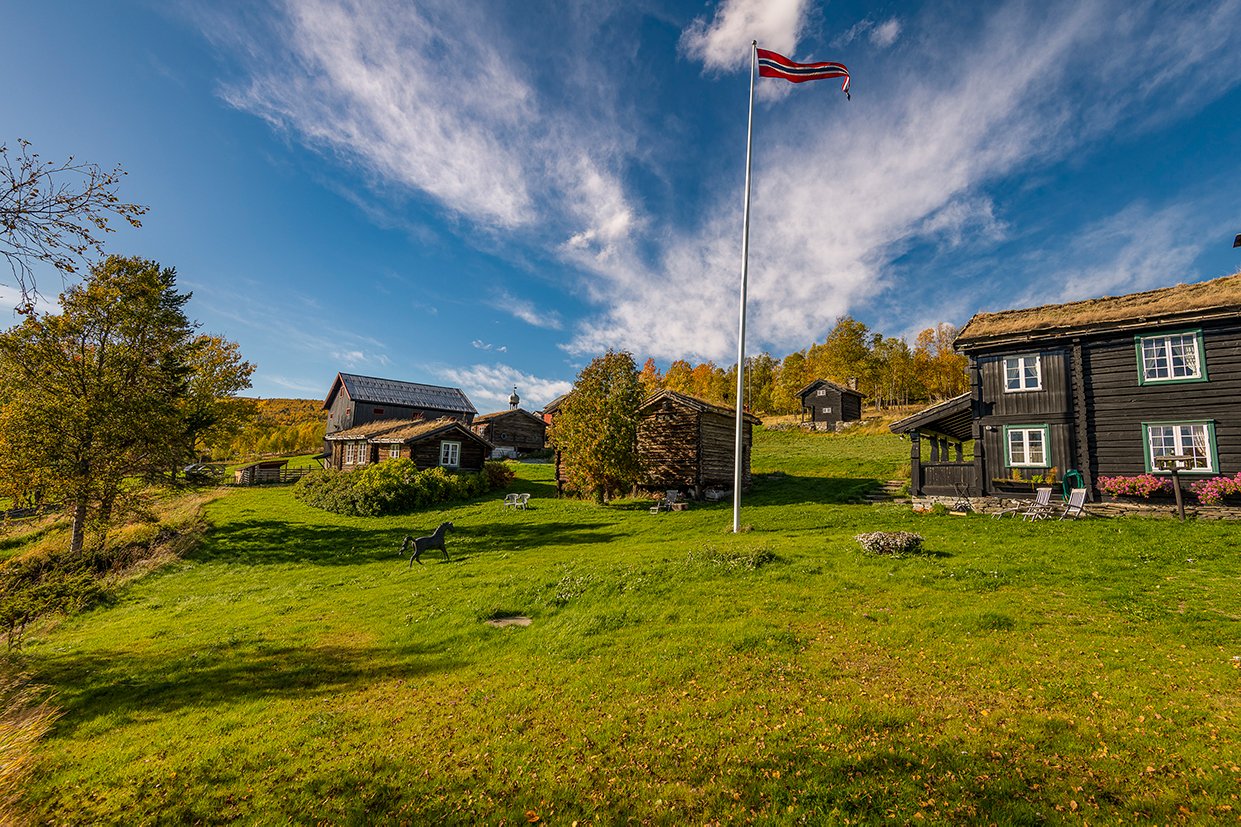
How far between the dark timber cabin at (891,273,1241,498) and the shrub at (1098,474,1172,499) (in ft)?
1.83

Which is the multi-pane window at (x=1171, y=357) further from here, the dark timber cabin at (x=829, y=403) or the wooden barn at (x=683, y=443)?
the dark timber cabin at (x=829, y=403)

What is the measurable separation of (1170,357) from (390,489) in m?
39.6

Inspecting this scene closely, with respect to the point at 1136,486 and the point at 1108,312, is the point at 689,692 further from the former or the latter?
the point at 1108,312

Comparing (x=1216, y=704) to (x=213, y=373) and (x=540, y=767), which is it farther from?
(x=213, y=373)

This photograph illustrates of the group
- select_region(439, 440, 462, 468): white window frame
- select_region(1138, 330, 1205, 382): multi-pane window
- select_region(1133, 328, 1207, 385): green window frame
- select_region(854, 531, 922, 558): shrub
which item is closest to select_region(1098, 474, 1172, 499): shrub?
select_region(1133, 328, 1207, 385): green window frame

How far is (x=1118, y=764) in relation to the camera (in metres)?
5.05

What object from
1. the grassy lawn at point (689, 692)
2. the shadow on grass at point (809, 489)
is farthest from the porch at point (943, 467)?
the grassy lawn at point (689, 692)

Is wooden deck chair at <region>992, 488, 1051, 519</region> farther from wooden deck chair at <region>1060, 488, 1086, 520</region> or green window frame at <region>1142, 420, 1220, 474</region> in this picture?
green window frame at <region>1142, 420, 1220, 474</region>

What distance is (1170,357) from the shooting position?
19312 mm

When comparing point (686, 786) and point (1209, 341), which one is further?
point (1209, 341)

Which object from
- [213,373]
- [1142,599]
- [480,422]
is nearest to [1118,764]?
[1142,599]

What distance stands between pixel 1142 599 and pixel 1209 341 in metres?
16.8

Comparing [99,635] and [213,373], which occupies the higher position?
[213,373]

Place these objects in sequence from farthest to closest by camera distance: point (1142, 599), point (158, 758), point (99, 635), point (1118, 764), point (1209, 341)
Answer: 1. point (1209, 341)
2. point (99, 635)
3. point (1142, 599)
4. point (158, 758)
5. point (1118, 764)
